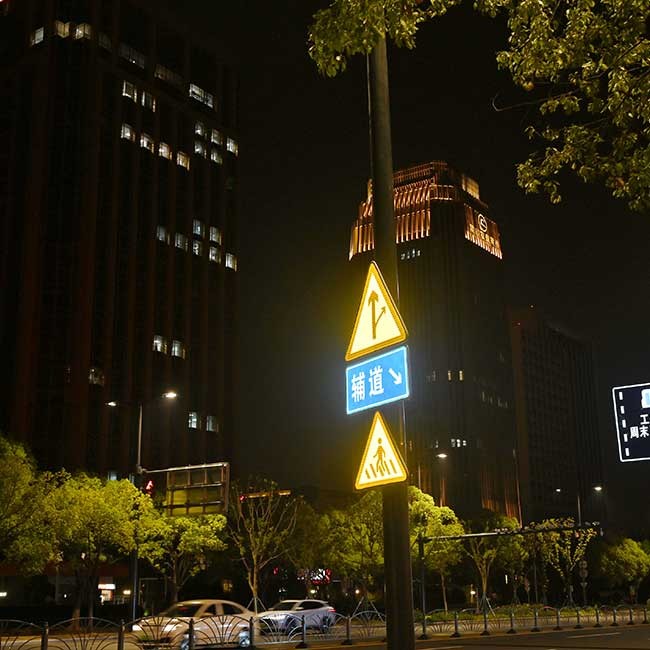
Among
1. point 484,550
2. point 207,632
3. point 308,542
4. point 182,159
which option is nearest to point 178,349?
point 182,159

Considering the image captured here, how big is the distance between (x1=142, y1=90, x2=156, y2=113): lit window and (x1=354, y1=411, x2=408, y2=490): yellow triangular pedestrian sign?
84.7 m

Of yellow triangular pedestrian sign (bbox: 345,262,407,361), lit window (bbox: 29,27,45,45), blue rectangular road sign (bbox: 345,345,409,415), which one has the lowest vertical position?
blue rectangular road sign (bbox: 345,345,409,415)

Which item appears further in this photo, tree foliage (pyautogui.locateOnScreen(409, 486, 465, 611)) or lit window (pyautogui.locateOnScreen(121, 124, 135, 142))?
lit window (pyautogui.locateOnScreen(121, 124, 135, 142))

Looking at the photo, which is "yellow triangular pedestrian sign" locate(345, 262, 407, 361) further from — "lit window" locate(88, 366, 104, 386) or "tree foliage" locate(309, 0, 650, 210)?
"lit window" locate(88, 366, 104, 386)

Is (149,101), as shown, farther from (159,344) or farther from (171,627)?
(171,627)

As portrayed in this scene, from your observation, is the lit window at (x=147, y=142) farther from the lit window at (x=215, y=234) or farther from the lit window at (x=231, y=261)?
the lit window at (x=231, y=261)

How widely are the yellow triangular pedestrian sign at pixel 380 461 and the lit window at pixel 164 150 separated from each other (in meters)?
83.8

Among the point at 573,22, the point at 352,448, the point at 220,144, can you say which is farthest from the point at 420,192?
the point at 573,22

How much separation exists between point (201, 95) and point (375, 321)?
92.8m

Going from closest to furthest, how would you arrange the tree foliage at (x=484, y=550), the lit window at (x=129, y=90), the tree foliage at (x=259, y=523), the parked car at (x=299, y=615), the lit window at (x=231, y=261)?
the parked car at (x=299, y=615)
the tree foliage at (x=259, y=523)
the tree foliage at (x=484, y=550)
the lit window at (x=129, y=90)
the lit window at (x=231, y=261)

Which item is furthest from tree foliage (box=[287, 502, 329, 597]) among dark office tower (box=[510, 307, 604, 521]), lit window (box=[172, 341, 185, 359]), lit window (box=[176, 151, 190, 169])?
dark office tower (box=[510, 307, 604, 521])

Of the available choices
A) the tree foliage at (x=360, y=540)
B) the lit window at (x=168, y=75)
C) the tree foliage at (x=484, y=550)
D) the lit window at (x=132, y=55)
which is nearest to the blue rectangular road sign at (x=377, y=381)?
the tree foliage at (x=360, y=540)

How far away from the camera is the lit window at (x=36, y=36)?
7975 cm

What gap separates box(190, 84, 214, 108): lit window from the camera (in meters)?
93.7
